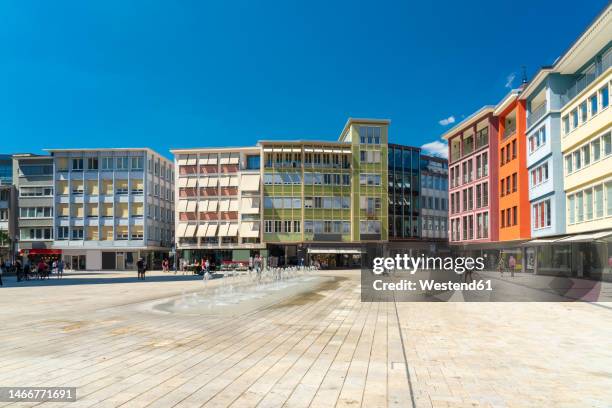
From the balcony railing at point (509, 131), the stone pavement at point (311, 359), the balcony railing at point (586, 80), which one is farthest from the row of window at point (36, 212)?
the balcony railing at point (586, 80)

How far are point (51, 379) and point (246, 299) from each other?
45.5 feet

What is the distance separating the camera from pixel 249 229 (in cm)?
7212

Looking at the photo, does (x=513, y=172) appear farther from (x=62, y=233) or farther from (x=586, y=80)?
(x=62, y=233)

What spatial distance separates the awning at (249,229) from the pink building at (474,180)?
86.6 ft

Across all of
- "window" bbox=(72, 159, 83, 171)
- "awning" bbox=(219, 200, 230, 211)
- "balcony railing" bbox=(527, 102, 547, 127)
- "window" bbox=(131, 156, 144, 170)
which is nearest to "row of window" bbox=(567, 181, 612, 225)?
"balcony railing" bbox=(527, 102, 547, 127)

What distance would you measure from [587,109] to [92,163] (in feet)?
212

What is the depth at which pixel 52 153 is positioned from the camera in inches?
2995

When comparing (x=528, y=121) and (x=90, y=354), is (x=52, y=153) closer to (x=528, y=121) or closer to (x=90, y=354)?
(x=528, y=121)

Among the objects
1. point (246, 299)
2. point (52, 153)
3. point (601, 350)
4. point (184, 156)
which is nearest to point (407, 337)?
point (601, 350)

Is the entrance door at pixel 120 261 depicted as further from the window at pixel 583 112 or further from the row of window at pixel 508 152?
the window at pixel 583 112

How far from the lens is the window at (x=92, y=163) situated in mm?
75688

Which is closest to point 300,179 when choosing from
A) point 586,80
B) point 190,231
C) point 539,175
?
point 190,231

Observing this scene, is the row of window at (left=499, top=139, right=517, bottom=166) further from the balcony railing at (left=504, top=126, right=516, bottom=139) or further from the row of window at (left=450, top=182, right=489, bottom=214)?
the row of window at (left=450, top=182, right=489, bottom=214)

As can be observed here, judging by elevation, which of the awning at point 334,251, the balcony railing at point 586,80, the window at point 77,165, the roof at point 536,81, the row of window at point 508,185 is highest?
the roof at point 536,81
